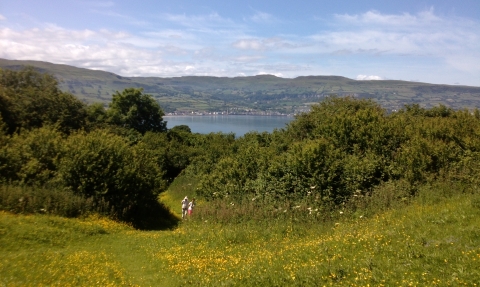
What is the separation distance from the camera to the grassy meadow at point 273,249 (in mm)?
7492

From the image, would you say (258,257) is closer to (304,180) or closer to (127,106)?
(304,180)

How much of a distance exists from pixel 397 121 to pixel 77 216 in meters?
21.2

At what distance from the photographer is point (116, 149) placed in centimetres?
2209

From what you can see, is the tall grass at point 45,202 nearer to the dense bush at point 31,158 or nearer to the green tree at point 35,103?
the dense bush at point 31,158

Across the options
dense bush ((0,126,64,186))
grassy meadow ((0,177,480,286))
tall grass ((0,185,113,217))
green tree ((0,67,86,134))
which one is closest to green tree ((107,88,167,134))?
green tree ((0,67,86,134))

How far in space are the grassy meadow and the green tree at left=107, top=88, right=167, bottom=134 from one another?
54621 mm

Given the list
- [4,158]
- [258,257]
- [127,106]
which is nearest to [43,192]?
[4,158]

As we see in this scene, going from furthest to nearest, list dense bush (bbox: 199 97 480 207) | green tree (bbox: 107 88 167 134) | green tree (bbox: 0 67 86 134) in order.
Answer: green tree (bbox: 107 88 167 134)
green tree (bbox: 0 67 86 134)
dense bush (bbox: 199 97 480 207)

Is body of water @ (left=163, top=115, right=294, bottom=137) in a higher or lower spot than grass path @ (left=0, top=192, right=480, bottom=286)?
lower

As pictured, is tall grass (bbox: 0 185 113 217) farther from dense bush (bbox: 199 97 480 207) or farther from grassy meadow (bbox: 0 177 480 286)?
dense bush (bbox: 199 97 480 207)

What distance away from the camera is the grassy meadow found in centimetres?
749

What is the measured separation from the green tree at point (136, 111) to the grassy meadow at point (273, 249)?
5462 centimetres

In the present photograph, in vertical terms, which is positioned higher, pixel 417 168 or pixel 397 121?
pixel 397 121

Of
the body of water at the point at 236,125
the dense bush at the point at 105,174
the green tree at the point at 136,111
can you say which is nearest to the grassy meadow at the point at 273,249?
the dense bush at the point at 105,174
